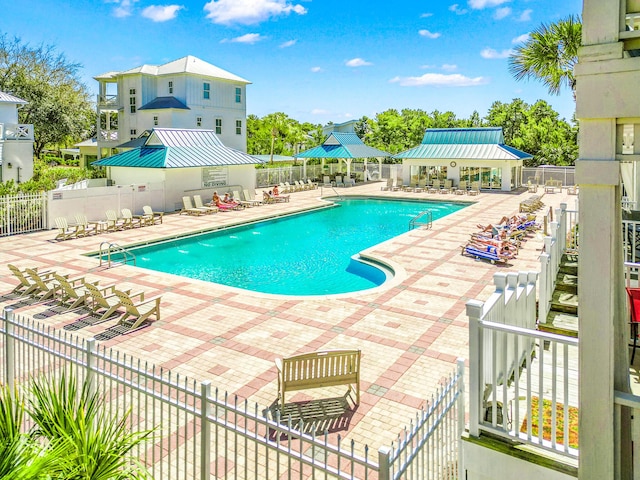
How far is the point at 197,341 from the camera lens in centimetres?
912

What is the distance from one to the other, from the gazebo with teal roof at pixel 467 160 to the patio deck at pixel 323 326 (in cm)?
2024

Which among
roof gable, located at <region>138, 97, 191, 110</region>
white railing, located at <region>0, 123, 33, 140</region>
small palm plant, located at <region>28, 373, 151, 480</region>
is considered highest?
roof gable, located at <region>138, 97, 191, 110</region>

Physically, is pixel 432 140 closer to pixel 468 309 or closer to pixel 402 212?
pixel 402 212

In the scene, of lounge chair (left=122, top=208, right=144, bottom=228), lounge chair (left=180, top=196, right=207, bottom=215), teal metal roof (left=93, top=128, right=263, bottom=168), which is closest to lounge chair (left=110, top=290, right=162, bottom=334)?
lounge chair (left=122, top=208, right=144, bottom=228)

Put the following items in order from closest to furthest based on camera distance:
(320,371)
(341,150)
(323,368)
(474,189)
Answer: (320,371)
(323,368)
(474,189)
(341,150)

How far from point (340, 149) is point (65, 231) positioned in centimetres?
2444

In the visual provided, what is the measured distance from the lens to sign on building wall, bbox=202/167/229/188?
28078mm

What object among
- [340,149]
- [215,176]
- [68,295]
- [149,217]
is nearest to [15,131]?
[215,176]

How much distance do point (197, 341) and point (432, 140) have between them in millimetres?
33983

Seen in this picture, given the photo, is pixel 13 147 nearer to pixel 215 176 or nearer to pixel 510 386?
pixel 215 176

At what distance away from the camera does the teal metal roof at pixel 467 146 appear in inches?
1422

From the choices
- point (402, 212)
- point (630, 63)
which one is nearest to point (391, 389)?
point (630, 63)

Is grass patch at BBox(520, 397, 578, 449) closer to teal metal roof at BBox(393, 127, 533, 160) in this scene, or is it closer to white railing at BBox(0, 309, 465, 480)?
white railing at BBox(0, 309, 465, 480)

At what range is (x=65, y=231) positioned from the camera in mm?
19219
